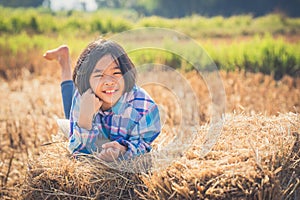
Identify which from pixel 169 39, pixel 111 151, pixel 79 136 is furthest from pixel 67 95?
pixel 169 39

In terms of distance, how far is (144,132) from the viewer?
2.65m

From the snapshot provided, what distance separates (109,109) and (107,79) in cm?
23

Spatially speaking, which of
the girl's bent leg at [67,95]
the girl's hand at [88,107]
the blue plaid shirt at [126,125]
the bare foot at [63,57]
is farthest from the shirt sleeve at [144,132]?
the bare foot at [63,57]

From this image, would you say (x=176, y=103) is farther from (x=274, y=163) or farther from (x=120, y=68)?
(x=274, y=163)

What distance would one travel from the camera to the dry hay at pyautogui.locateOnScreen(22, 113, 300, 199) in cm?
208

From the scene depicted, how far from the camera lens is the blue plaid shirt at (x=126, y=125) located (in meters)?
2.61

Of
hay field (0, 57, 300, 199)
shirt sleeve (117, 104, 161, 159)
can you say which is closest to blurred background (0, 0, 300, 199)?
hay field (0, 57, 300, 199)

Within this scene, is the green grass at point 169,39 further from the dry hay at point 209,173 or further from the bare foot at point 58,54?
the dry hay at point 209,173

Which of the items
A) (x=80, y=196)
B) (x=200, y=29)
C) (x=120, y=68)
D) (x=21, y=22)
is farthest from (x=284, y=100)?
(x=200, y=29)

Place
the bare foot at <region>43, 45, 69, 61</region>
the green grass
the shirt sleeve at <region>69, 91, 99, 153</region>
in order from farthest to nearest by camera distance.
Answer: the green grass, the bare foot at <region>43, 45, 69, 61</region>, the shirt sleeve at <region>69, 91, 99, 153</region>

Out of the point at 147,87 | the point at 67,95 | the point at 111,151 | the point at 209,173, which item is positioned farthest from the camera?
the point at 147,87

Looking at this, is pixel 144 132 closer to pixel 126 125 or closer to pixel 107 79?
pixel 126 125

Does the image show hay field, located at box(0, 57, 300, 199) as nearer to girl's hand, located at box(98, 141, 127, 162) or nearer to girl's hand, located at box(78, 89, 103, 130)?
girl's hand, located at box(98, 141, 127, 162)

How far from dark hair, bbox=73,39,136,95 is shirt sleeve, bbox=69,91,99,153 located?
0.13 m
